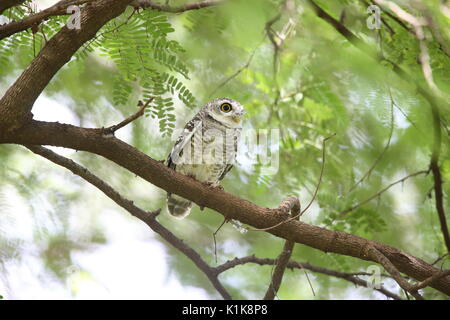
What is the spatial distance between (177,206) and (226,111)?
0.83 m

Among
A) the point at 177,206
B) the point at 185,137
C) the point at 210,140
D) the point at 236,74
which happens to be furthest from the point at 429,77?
the point at 177,206

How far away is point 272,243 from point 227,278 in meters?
0.70

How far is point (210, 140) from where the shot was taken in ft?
13.0

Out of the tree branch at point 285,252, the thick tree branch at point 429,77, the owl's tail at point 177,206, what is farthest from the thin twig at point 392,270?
the owl's tail at point 177,206

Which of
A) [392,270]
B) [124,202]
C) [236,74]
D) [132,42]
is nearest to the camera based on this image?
[392,270]

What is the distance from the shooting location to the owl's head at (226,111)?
3889 mm

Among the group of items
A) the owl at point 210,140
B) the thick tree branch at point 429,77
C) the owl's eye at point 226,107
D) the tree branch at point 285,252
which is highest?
the owl's eye at point 226,107

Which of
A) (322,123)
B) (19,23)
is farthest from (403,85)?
(19,23)

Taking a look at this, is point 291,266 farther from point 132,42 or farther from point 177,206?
point 132,42

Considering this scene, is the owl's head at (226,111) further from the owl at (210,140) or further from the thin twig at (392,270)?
the thin twig at (392,270)

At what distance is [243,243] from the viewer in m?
5.16

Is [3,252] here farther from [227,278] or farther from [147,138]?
[227,278]

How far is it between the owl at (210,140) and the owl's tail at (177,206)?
26cm

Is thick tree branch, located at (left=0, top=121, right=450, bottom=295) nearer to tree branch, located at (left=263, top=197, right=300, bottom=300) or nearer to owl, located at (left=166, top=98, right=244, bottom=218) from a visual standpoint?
tree branch, located at (left=263, top=197, right=300, bottom=300)
